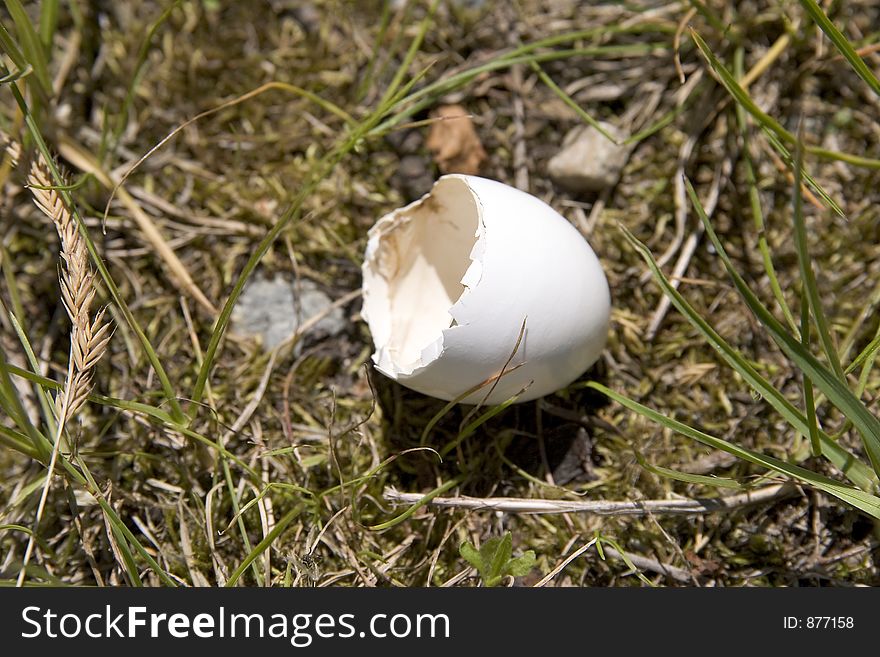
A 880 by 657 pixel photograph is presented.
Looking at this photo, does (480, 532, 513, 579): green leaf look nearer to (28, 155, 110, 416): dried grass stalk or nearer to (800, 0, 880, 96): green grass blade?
(28, 155, 110, 416): dried grass stalk

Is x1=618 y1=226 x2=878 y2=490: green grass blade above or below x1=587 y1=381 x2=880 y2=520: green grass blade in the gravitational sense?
above

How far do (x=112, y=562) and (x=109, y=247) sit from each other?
0.77 meters

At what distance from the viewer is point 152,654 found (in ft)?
4.57

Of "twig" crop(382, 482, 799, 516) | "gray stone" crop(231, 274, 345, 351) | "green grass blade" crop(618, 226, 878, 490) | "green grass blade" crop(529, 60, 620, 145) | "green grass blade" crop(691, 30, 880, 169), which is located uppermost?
"green grass blade" crop(691, 30, 880, 169)

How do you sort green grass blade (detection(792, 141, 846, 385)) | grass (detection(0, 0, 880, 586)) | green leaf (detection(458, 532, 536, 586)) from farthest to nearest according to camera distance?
1. grass (detection(0, 0, 880, 586))
2. green leaf (detection(458, 532, 536, 586))
3. green grass blade (detection(792, 141, 846, 385))

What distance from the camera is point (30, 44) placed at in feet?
5.22

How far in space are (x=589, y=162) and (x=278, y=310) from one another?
2.78 ft

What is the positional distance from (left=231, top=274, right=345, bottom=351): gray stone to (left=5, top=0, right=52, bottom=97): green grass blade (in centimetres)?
66

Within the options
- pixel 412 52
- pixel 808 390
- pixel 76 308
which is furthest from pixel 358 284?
pixel 808 390

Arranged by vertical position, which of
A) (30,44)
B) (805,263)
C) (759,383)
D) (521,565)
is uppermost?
(30,44)

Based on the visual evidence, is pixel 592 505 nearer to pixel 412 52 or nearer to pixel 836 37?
pixel 836 37

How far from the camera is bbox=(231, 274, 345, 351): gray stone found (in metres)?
1.80

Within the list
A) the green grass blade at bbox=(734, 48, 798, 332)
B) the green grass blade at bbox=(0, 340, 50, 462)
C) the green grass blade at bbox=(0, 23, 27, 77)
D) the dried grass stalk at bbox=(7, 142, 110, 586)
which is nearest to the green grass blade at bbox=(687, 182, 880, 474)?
the green grass blade at bbox=(734, 48, 798, 332)

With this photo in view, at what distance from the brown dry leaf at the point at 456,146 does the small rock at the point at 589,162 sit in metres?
0.19
